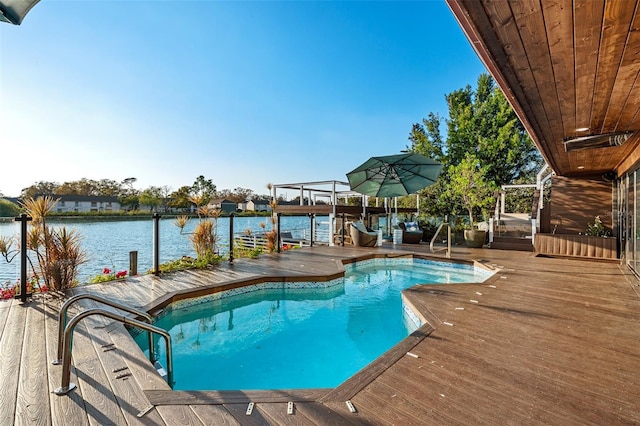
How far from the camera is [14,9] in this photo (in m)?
1.56

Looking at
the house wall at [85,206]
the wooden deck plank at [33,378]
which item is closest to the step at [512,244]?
the wooden deck plank at [33,378]

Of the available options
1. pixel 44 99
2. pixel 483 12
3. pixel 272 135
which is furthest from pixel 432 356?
pixel 272 135

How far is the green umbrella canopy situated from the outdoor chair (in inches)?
51.8

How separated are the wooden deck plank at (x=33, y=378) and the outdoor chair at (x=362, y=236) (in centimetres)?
842

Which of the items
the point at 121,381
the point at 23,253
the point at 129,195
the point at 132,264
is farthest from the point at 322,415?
the point at 129,195

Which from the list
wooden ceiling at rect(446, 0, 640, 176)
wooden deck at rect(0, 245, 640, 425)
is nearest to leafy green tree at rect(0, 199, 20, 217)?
wooden deck at rect(0, 245, 640, 425)

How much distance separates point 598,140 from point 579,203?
5923 mm

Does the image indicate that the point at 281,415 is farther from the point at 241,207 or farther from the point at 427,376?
the point at 241,207

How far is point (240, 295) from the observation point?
546 centimetres

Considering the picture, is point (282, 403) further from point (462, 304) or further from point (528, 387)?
point (462, 304)

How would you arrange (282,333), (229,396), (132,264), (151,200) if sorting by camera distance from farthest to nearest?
(151,200), (132,264), (282,333), (229,396)

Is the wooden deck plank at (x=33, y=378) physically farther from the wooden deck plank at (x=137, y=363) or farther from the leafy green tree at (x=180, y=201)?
the leafy green tree at (x=180, y=201)

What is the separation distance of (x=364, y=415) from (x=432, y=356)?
3.56 ft

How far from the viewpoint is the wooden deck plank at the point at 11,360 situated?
1897 mm
